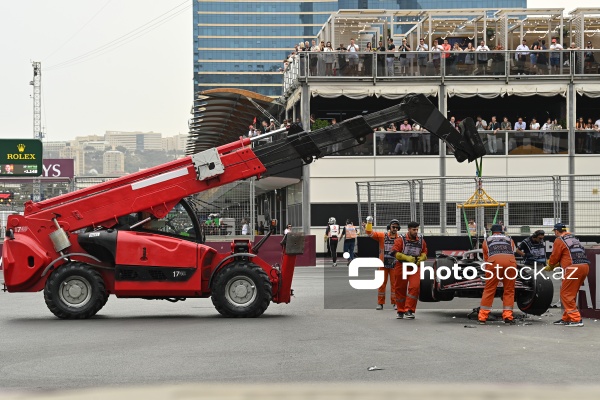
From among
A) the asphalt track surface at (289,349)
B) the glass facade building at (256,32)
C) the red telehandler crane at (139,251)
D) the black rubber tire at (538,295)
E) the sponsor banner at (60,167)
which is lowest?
the asphalt track surface at (289,349)

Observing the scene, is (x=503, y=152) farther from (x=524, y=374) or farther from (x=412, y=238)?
(x=524, y=374)

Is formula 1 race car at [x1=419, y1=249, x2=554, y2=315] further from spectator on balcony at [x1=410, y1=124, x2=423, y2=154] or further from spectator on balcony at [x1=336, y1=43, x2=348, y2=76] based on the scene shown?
spectator on balcony at [x1=336, y1=43, x2=348, y2=76]

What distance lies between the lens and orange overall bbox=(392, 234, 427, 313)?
52.9 feet

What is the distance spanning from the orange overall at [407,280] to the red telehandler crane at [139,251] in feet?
5.72

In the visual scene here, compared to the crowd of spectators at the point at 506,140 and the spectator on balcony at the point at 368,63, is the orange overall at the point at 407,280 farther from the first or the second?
the spectator on balcony at the point at 368,63

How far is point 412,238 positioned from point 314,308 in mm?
2814

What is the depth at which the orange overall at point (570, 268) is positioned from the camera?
1488 cm

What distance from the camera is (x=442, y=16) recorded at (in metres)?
45.8

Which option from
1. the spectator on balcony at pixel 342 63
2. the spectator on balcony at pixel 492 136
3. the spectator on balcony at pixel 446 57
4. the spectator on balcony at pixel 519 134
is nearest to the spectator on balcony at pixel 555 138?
the spectator on balcony at pixel 519 134

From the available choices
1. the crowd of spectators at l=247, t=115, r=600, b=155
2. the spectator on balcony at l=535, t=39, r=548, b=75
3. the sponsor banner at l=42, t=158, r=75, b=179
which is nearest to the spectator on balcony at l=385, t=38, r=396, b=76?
the crowd of spectators at l=247, t=115, r=600, b=155

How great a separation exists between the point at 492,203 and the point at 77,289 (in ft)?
43.0

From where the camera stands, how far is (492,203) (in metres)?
25.6

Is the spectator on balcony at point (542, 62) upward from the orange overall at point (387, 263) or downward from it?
upward

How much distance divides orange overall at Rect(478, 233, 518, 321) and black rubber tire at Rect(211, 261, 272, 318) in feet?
11.5
